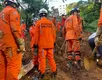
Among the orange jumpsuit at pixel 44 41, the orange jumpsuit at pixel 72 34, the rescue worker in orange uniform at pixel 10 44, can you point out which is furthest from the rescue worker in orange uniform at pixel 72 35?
the rescue worker in orange uniform at pixel 10 44

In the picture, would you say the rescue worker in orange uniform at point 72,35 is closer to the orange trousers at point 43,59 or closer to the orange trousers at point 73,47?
the orange trousers at point 73,47

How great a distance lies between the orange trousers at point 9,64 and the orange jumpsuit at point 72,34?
414cm

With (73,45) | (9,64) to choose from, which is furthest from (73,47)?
(9,64)

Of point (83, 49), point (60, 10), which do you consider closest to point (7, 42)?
point (83, 49)

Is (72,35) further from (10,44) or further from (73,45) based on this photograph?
(10,44)

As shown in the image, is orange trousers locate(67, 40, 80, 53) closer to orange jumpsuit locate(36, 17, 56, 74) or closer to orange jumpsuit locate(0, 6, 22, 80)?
orange jumpsuit locate(36, 17, 56, 74)

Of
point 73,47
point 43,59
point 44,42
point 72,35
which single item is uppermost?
point 72,35

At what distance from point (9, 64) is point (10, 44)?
397 millimetres

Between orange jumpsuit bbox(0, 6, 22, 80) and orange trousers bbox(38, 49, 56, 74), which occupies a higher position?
orange jumpsuit bbox(0, 6, 22, 80)

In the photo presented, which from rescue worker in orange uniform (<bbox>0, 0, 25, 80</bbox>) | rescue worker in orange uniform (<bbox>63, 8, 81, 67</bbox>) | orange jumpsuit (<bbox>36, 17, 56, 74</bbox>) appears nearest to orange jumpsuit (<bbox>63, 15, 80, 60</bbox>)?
rescue worker in orange uniform (<bbox>63, 8, 81, 67</bbox>)

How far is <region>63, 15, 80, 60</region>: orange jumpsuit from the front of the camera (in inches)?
386

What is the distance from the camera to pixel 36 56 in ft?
28.7

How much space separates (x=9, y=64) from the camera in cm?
588

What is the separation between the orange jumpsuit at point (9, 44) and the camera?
19.2 feet
